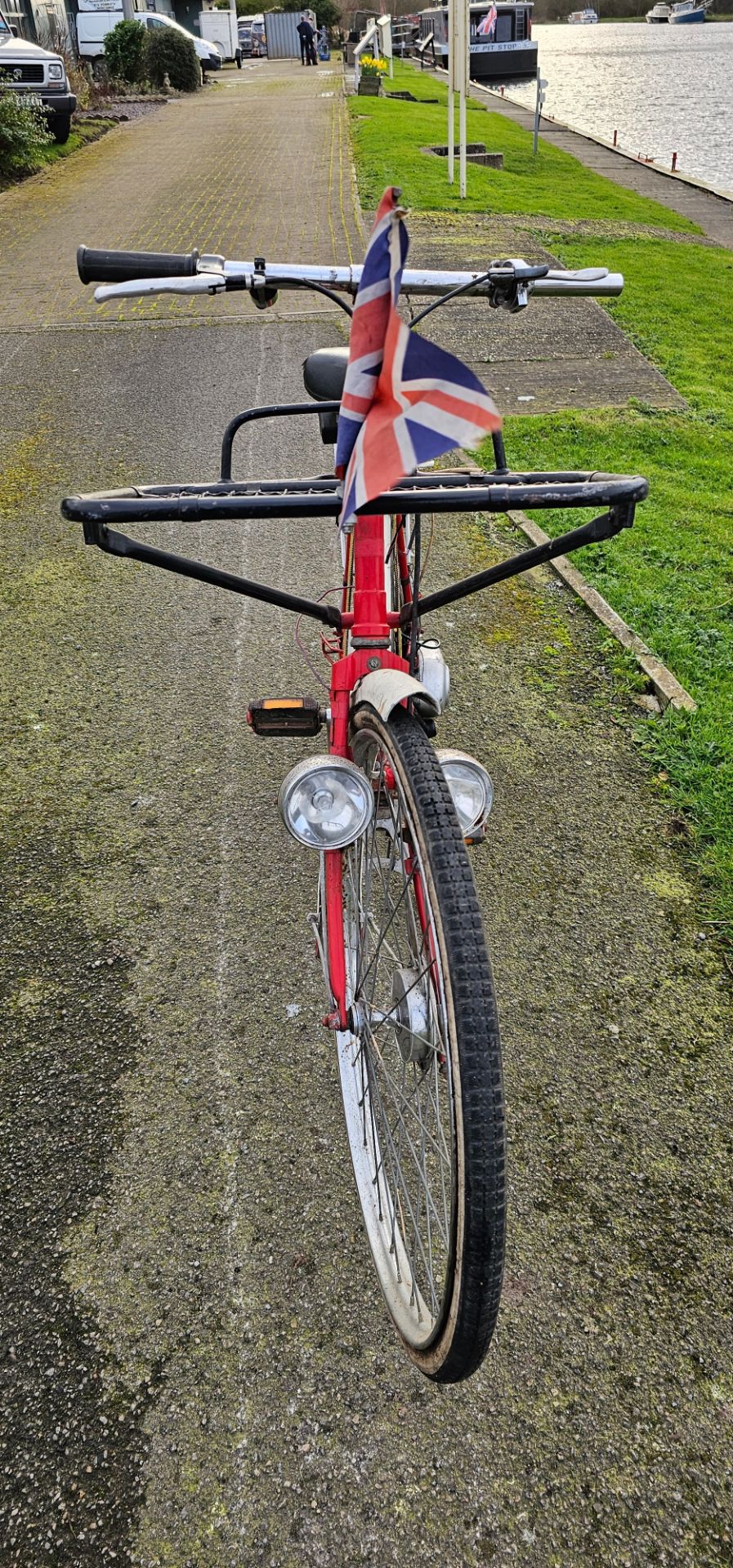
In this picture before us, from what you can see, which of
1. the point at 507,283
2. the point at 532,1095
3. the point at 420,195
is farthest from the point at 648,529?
the point at 420,195

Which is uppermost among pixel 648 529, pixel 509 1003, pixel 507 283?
pixel 507 283

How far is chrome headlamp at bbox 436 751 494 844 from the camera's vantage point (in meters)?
2.15

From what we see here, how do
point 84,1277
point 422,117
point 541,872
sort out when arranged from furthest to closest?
point 422,117 → point 541,872 → point 84,1277

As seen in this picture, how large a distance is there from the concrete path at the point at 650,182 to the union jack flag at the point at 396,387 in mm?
15813

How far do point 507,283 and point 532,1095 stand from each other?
2.02 metres

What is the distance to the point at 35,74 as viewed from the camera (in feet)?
50.7

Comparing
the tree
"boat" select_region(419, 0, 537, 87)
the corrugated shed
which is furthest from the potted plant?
the tree

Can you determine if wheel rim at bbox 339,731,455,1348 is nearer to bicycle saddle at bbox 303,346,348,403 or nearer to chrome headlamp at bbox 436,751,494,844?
chrome headlamp at bbox 436,751,494,844

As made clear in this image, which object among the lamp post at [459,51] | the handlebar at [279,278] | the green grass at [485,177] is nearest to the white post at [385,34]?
the green grass at [485,177]

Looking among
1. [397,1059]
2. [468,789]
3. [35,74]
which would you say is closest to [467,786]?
[468,789]

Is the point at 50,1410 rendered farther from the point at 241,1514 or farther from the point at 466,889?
the point at 466,889

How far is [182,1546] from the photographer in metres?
1.86

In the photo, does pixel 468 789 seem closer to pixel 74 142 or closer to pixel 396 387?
pixel 396 387

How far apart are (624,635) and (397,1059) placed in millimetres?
2841
